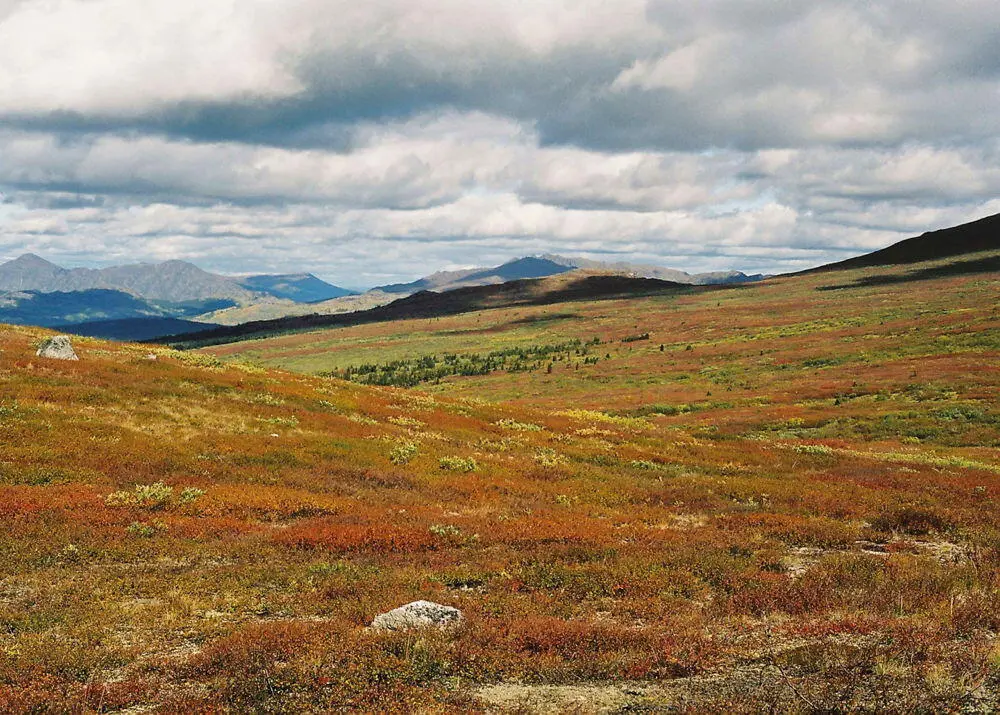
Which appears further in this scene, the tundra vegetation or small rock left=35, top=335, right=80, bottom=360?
small rock left=35, top=335, right=80, bottom=360

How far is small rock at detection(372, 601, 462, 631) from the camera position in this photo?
975 cm

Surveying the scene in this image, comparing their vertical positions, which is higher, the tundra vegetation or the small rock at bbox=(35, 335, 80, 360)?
the small rock at bbox=(35, 335, 80, 360)

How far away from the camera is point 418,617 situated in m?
9.88

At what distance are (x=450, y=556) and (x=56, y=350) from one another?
102 feet

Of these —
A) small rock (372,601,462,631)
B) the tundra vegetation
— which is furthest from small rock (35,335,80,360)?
small rock (372,601,462,631)

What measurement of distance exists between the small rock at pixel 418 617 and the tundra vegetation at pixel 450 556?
0.29 m

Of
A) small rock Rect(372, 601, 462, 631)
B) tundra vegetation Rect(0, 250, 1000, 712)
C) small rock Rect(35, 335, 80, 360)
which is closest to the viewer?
tundra vegetation Rect(0, 250, 1000, 712)

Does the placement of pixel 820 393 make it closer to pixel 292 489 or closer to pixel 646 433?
pixel 646 433

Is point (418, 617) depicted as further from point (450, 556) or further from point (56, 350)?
point (56, 350)

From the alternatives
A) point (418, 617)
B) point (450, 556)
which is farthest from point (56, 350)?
point (418, 617)

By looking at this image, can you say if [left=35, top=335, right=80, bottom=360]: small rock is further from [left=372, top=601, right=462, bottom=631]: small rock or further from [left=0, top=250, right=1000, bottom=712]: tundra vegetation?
[left=372, top=601, right=462, bottom=631]: small rock

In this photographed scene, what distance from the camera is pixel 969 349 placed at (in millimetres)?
70250

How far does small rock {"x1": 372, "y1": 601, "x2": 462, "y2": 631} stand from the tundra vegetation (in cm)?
29

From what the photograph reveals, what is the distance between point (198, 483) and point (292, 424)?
A: 9741mm
